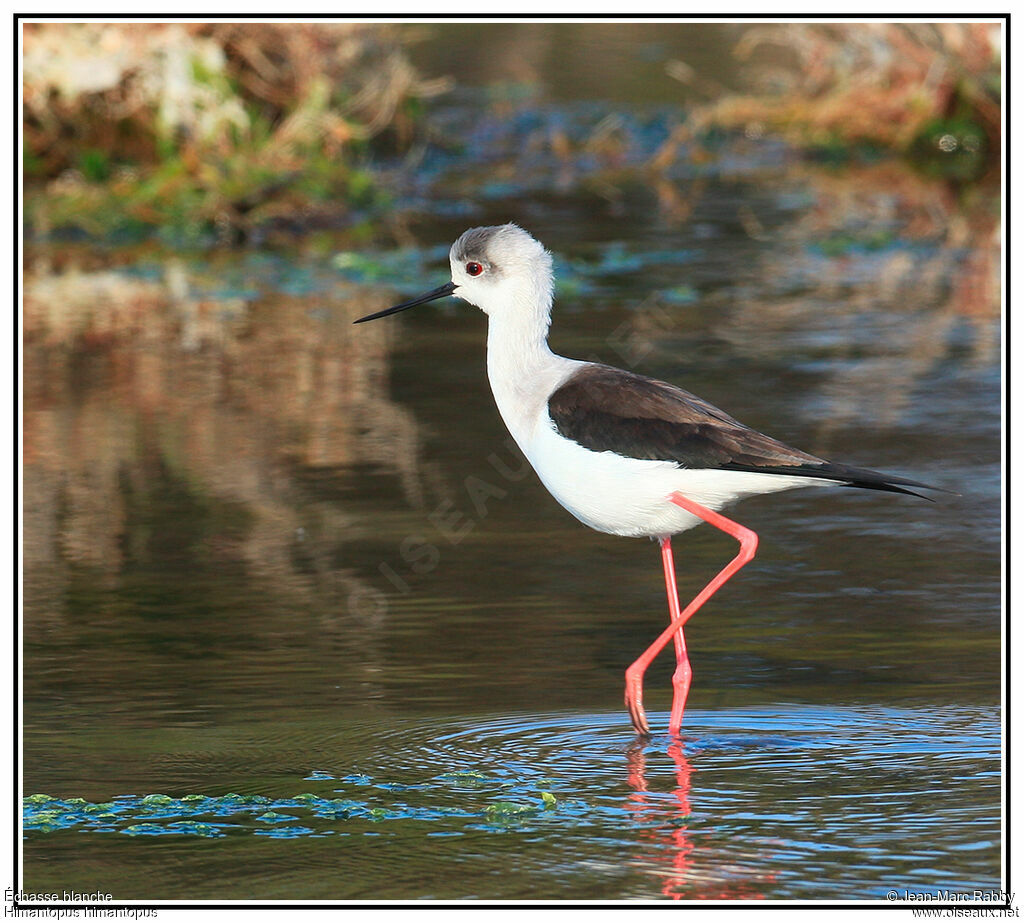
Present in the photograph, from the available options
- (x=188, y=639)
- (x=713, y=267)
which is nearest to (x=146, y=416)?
(x=188, y=639)

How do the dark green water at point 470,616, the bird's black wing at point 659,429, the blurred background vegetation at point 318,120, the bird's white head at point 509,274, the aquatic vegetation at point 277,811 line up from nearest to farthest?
the dark green water at point 470,616 < the aquatic vegetation at point 277,811 < the bird's black wing at point 659,429 < the bird's white head at point 509,274 < the blurred background vegetation at point 318,120

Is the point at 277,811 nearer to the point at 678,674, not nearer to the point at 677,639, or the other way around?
the point at 678,674

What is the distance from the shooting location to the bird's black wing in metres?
5.46

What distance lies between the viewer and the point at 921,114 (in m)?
18.4

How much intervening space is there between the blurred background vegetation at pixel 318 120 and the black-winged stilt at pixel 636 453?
31.2ft

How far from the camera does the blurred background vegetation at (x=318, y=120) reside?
15.3m

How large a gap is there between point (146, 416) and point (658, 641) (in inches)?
191

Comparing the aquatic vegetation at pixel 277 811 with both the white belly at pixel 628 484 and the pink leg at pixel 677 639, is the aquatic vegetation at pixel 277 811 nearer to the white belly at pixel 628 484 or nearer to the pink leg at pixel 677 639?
the pink leg at pixel 677 639

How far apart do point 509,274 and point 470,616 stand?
4.19 ft

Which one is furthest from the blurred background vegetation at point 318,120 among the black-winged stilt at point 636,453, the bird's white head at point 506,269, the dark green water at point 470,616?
the black-winged stilt at point 636,453

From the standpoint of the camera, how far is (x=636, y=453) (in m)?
5.62

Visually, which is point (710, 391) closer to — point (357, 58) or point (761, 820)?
point (761, 820)

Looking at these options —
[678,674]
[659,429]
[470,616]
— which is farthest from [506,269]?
[678,674]

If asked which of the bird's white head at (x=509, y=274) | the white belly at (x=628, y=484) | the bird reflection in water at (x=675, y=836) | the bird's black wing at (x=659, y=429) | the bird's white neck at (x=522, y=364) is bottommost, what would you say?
the bird reflection in water at (x=675, y=836)
